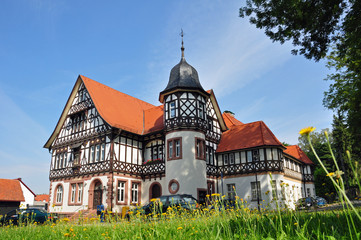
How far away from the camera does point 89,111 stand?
2739cm

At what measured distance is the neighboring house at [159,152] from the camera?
23703 millimetres

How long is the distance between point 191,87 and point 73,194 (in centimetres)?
1475

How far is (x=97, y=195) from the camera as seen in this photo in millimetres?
24500

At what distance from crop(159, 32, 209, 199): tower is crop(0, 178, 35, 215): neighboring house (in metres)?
25.7

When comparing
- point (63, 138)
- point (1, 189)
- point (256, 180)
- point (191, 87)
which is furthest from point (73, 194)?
point (1, 189)

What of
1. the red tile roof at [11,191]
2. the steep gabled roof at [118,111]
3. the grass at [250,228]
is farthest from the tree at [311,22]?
the red tile roof at [11,191]

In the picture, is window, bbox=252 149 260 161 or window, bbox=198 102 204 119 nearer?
window, bbox=198 102 204 119

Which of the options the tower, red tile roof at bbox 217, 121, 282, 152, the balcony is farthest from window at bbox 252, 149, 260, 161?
the tower

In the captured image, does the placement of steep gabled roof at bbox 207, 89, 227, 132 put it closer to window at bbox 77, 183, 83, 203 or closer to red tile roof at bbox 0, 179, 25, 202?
window at bbox 77, 183, 83, 203

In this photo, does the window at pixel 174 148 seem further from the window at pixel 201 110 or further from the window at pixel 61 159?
the window at pixel 61 159

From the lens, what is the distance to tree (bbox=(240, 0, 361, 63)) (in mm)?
8906

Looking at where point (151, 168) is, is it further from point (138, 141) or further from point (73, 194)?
point (73, 194)

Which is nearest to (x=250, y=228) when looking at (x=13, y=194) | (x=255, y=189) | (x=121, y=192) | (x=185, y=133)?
(x=185, y=133)

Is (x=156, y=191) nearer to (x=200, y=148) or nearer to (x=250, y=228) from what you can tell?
(x=200, y=148)
